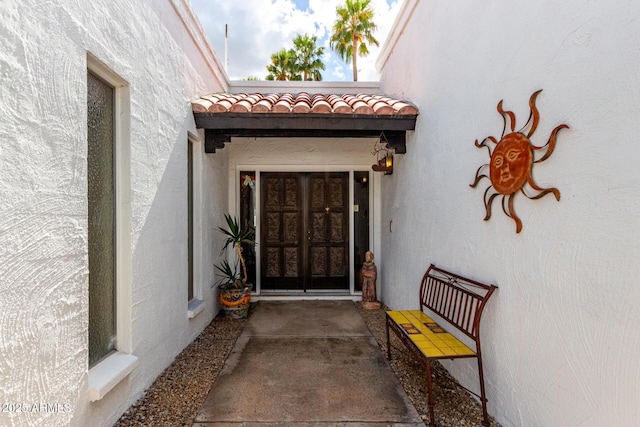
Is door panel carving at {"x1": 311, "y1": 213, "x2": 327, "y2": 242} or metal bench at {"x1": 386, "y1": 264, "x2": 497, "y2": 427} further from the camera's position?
door panel carving at {"x1": 311, "y1": 213, "x2": 327, "y2": 242}

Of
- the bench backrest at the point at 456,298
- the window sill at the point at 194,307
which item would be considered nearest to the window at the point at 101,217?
the window sill at the point at 194,307

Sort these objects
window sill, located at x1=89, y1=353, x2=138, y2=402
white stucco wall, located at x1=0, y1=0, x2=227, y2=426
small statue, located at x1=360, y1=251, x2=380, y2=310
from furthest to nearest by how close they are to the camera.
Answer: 1. small statue, located at x1=360, y1=251, x2=380, y2=310
2. window sill, located at x1=89, y1=353, x2=138, y2=402
3. white stucco wall, located at x1=0, y1=0, x2=227, y2=426

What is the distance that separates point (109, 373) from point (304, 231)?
164 inches

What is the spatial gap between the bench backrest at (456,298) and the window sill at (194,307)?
2.67 meters

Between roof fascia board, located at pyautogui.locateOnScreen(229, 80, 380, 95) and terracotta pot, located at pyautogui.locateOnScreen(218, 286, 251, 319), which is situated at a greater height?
roof fascia board, located at pyautogui.locateOnScreen(229, 80, 380, 95)

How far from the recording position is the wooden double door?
19.9 feet

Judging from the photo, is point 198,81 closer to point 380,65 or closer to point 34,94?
point 34,94

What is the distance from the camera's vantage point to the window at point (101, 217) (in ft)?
7.20

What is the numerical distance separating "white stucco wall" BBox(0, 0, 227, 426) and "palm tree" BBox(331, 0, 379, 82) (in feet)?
40.1

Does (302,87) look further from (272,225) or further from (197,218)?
(197,218)

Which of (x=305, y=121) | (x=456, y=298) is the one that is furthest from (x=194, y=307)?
(x=456, y=298)

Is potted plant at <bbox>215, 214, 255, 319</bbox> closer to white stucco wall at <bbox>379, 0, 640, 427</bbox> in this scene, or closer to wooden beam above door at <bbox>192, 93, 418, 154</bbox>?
wooden beam above door at <bbox>192, 93, 418, 154</bbox>

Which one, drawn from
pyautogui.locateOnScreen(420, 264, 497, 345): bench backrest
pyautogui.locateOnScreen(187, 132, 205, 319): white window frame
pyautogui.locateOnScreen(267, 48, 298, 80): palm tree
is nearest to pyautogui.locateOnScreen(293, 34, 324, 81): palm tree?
pyautogui.locateOnScreen(267, 48, 298, 80): palm tree

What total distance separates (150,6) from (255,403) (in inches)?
142
